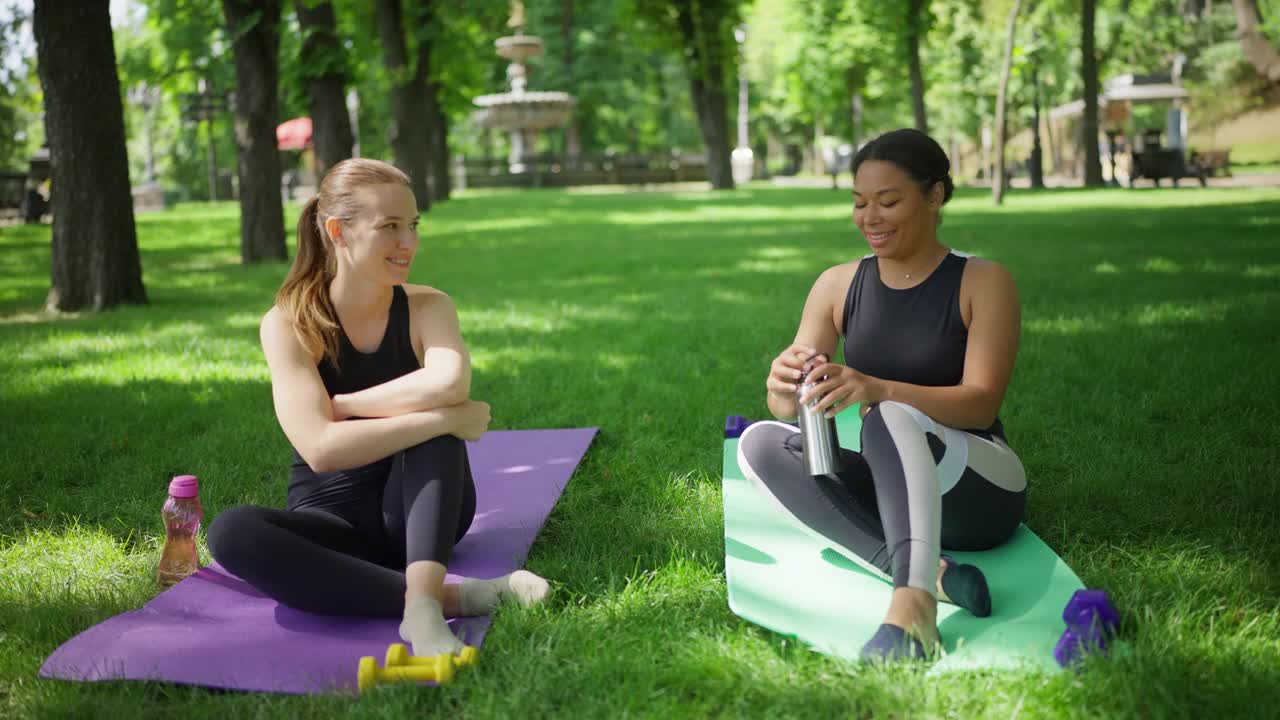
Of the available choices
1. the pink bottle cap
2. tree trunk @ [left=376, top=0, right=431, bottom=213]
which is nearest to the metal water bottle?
the pink bottle cap

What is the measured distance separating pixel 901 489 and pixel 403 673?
1370 millimetres

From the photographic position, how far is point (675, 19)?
1197 inches

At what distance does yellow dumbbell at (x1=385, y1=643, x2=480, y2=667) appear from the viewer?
8.52 feet

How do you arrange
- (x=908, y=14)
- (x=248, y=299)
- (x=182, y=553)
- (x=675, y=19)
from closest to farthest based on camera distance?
(x=182, y=553) → (x=248, y=299) → (x=908, y=14) → (x=675, y=19)

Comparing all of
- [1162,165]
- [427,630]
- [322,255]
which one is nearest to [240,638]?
[427,630]

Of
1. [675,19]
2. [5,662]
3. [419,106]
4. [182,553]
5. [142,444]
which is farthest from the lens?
[675,19]

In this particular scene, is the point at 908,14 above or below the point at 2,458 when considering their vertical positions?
above

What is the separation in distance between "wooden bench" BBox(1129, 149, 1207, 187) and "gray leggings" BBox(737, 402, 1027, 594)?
23.0 m

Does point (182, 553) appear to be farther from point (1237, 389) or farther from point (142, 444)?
point (1237, 389)

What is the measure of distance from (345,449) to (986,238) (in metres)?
11.5

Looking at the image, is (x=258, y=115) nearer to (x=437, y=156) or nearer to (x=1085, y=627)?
(x=1085, y=627)

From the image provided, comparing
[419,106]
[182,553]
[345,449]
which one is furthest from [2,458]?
[419,106]

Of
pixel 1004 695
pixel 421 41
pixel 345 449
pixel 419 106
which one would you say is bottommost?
pixel 1004 695

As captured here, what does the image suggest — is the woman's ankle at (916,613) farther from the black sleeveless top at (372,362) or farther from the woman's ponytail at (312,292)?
the woman's ponytail at (312,292)
